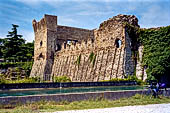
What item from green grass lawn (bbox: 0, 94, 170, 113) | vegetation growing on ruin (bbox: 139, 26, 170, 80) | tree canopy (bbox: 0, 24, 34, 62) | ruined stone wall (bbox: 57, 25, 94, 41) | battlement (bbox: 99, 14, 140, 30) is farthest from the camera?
tree canopy (bbox: 0, 24, 34, 62)

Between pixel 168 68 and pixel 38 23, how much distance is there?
96.8 feet

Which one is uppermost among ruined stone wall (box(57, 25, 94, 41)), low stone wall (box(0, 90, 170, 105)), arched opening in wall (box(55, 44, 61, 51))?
ruined stone wall (box(57, 25, 94, 41))

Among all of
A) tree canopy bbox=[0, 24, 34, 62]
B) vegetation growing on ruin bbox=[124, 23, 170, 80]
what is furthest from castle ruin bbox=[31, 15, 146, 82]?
tree canopy bbox=[0, 24, 34, 62]

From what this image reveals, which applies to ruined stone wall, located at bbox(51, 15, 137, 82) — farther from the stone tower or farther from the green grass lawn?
the green grass lawn

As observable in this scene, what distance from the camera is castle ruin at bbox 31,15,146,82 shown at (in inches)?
915

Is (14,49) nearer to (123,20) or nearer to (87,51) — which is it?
(87,51)

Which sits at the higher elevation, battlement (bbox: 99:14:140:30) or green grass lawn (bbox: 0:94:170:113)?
battlement (bbox: 99:14:140:30)

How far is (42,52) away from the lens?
40.2 m

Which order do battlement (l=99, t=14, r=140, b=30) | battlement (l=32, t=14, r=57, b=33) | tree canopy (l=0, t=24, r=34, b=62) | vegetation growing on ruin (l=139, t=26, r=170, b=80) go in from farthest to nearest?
tree canopy (l=0, t=24, r=34, b=62) → battlement (l=32, t=14, r=57, b=33) → battlement (l=99, t=14, r=140, b=30) → vegetation growing on ruin (l=139, t=26, r=170, b=80)

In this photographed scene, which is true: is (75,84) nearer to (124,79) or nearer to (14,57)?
(124,79)

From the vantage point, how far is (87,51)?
3036 cm

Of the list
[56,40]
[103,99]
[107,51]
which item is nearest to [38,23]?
[56,40]

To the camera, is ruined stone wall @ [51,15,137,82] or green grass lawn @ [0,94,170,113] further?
ruined stone wall @ [51,15,137,82]

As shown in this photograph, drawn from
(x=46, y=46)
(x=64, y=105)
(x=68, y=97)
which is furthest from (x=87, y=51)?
(x=64, y=105)
